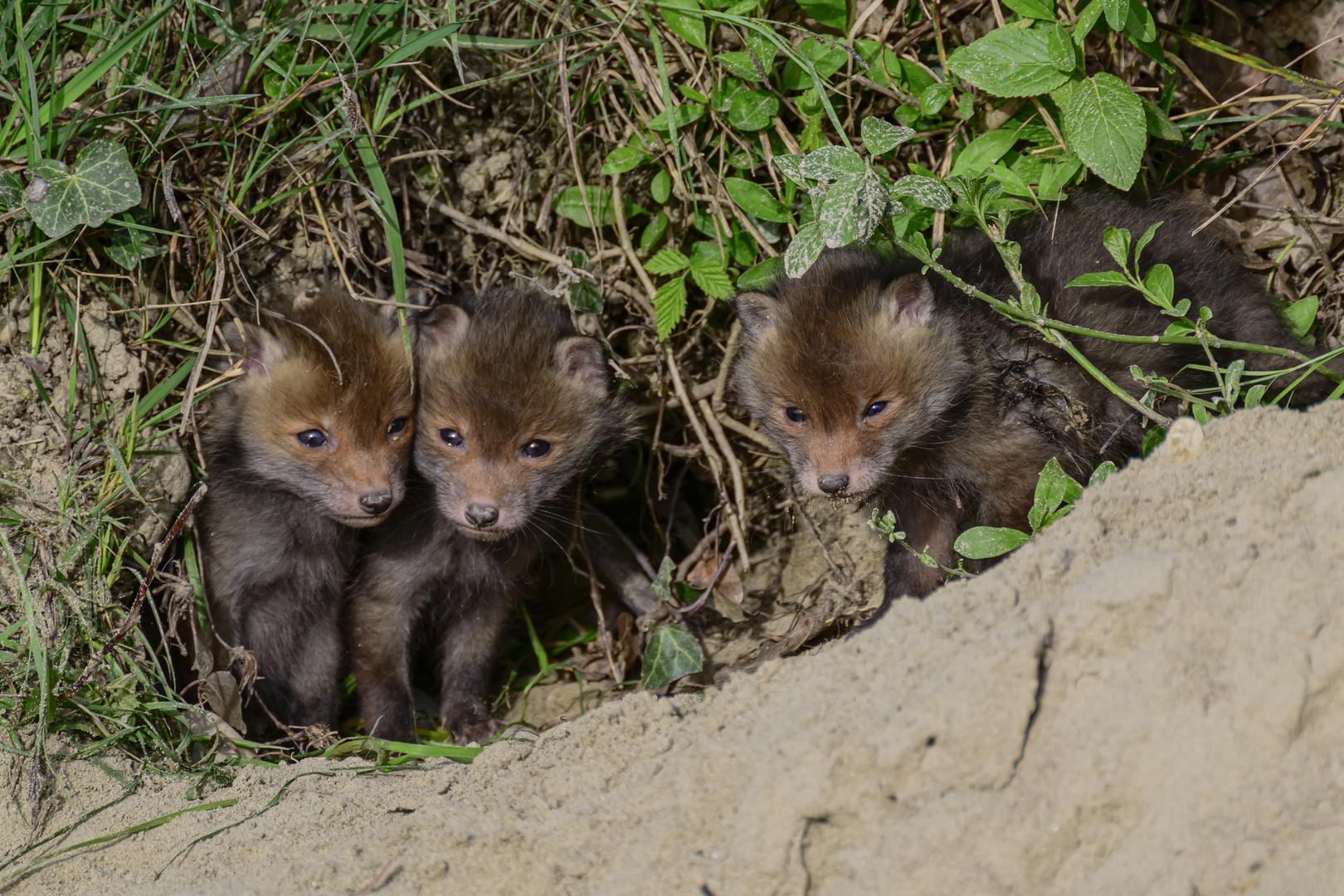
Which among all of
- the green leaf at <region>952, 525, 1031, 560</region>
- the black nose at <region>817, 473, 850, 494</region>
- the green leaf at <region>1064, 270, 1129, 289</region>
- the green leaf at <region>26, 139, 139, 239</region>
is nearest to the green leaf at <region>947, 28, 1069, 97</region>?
the green leaf at <region>1064, 270, 1129, 289</region>

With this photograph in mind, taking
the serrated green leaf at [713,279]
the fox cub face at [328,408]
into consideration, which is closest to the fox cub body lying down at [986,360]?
the serrated green leaf at [713,279]

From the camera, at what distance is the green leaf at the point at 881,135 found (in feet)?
11.2

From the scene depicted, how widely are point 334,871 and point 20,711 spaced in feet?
5.22

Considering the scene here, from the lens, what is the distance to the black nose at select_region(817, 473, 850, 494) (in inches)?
136

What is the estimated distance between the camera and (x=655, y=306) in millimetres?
3953

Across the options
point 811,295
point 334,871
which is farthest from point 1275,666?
point 811,295

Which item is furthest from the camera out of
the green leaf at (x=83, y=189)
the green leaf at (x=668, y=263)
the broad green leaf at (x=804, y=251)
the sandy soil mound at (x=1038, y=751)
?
the green leaf at (x=668, y=263)

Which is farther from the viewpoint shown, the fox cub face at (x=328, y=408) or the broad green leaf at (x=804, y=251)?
the fox cub face at (x=328, y=408)

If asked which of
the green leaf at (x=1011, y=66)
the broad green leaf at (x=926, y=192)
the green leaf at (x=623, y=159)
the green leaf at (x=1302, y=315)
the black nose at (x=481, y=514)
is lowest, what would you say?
the black nose at (x=481, y=514)

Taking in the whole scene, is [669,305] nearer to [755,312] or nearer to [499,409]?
[755,312]

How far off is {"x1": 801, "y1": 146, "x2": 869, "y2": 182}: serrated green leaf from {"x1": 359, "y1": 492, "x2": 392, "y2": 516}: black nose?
6.02 feet

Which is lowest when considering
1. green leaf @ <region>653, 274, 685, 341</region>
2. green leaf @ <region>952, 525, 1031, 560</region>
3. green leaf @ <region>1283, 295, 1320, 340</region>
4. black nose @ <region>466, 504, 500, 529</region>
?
black nose @ <region>466, 504, 500, 529</region>

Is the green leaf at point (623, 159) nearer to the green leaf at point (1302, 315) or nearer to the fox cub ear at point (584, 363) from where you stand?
the fox cub ear at point (584, 363)

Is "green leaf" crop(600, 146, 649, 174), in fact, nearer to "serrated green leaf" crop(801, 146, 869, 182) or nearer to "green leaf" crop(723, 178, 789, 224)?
"green leaf" crop(723, 178, 789, 224)
